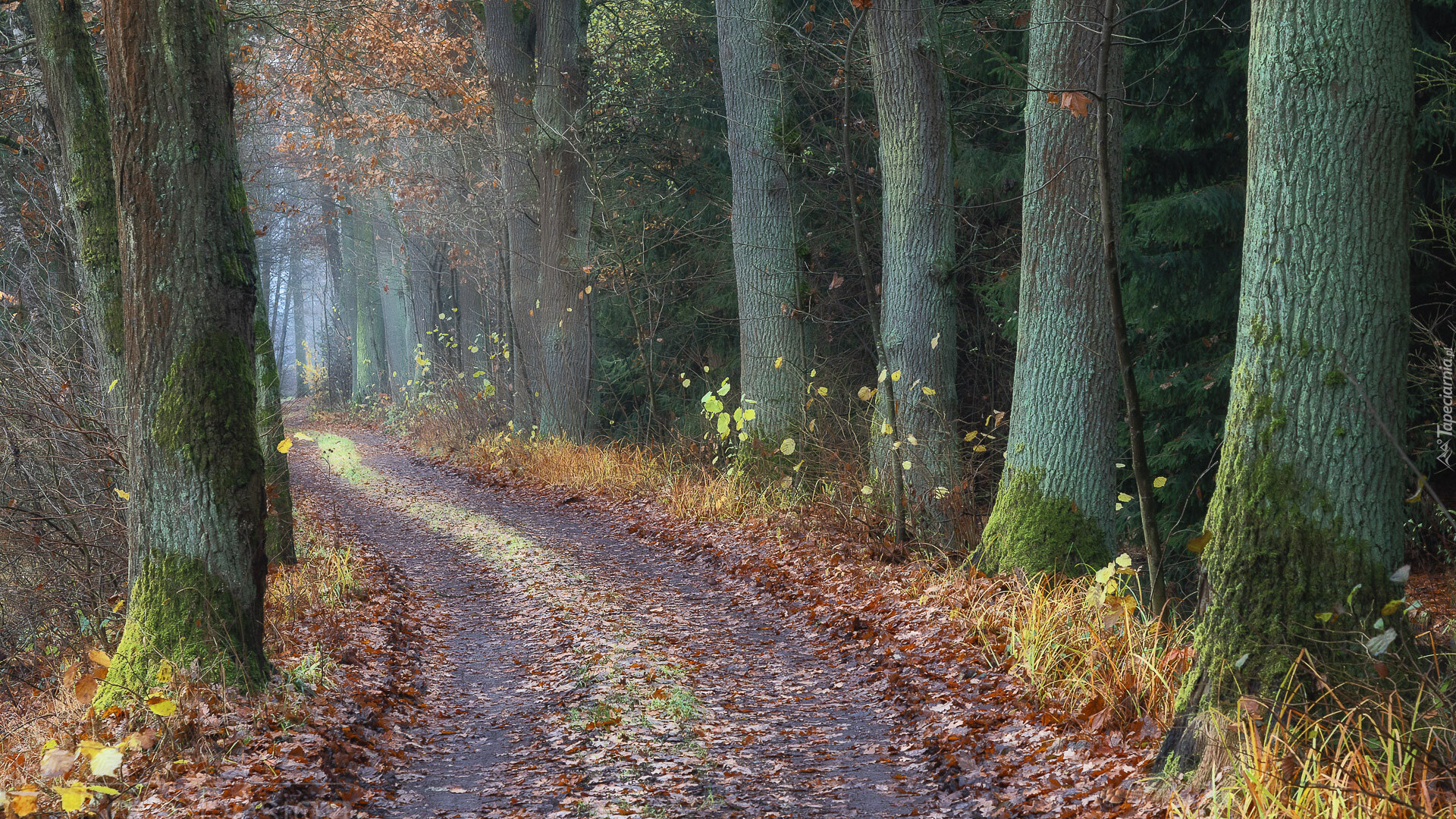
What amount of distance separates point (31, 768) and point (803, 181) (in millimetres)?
10572

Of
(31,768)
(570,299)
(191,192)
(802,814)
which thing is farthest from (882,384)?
(570,299)

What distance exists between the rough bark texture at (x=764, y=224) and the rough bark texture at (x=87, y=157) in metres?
6.51

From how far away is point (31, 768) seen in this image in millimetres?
4500

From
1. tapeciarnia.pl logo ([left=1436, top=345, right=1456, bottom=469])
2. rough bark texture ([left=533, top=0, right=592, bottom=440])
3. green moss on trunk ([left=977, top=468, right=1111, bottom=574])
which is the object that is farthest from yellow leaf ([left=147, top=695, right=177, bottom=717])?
rough bark texture ([left=533, top=0, right=592, bottom=440])

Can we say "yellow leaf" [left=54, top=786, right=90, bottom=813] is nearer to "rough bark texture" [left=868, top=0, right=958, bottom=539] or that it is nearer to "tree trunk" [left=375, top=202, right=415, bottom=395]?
"rough bark texture" [left=868, top=0, right=958, bottom=539]

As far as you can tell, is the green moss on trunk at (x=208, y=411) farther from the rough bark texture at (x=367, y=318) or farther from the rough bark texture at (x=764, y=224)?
the rough bark texture at (x=367, y=318)

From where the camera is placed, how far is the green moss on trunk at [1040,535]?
667 centimetres

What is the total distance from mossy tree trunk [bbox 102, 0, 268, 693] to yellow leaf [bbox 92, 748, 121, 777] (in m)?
1.65

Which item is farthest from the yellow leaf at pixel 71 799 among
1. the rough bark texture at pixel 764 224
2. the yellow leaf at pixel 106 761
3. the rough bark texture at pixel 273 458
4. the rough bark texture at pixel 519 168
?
the rough bark texture at pixel 519 168

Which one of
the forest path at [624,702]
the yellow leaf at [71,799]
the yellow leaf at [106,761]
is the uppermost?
the yellow leaf at [106,761]

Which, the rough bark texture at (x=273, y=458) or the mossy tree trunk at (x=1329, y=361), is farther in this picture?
the rough bark texture at (x=273, y=458)

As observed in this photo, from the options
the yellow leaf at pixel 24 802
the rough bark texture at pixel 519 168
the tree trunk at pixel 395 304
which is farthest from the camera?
the tree trunk at pixel 395 304

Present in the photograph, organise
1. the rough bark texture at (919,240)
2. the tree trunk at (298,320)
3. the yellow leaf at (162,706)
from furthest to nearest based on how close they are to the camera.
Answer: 1. the tree trunk at (298,320)
2. the rough bark texture at (919,240)
3. the yellow leaf at (162,706)

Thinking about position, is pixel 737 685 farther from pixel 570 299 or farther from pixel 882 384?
pixel 570 299
